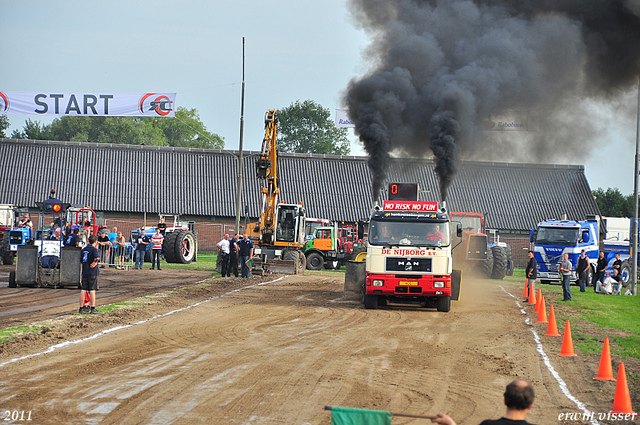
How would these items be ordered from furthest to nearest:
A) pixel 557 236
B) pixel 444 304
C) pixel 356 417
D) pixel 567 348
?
pixel 557 236 < pixel 444 304 < pixel 567 348 < pixel 356 417

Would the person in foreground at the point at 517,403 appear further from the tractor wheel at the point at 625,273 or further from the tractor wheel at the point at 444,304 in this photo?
the tractor wheel at the point at 625,273

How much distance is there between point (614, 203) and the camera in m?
Result: 76.4

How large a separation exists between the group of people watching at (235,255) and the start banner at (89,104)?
2188 cm

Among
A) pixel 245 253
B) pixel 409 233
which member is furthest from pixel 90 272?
pixel 245 253

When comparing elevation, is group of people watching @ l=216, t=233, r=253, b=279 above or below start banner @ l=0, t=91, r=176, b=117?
below

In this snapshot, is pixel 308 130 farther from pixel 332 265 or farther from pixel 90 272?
pixel 90 272

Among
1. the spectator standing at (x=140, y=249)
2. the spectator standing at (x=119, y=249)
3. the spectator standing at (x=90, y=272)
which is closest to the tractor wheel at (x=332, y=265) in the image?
the spectator standing at (x=140, y=249)

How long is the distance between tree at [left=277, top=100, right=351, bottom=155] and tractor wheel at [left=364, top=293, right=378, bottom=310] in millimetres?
72733

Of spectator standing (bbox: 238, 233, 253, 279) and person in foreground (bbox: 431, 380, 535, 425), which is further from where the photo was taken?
spectator standing (bbox: 238, 233, 253, 279)

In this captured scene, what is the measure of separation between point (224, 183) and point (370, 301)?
37.6 m

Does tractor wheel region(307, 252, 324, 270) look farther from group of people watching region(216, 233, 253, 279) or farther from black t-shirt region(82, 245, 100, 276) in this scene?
black t-shirt region(82, 245, 100, 276)

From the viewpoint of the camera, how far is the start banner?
154 ft

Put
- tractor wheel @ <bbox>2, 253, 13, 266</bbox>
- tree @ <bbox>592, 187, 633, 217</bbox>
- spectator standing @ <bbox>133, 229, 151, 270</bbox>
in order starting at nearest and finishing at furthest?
tractor wheel @ <bbox>2, 253, 13, 266</bbox>
spectator standing @ <bbox>133, 229, 151, 270</bbox>
tree @ <bbox>592, 187, 633, 217</bbox>

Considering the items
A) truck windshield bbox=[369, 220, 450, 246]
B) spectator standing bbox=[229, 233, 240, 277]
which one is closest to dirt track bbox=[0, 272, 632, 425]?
truck windshield bbox=[369, 220, 450, 246]
